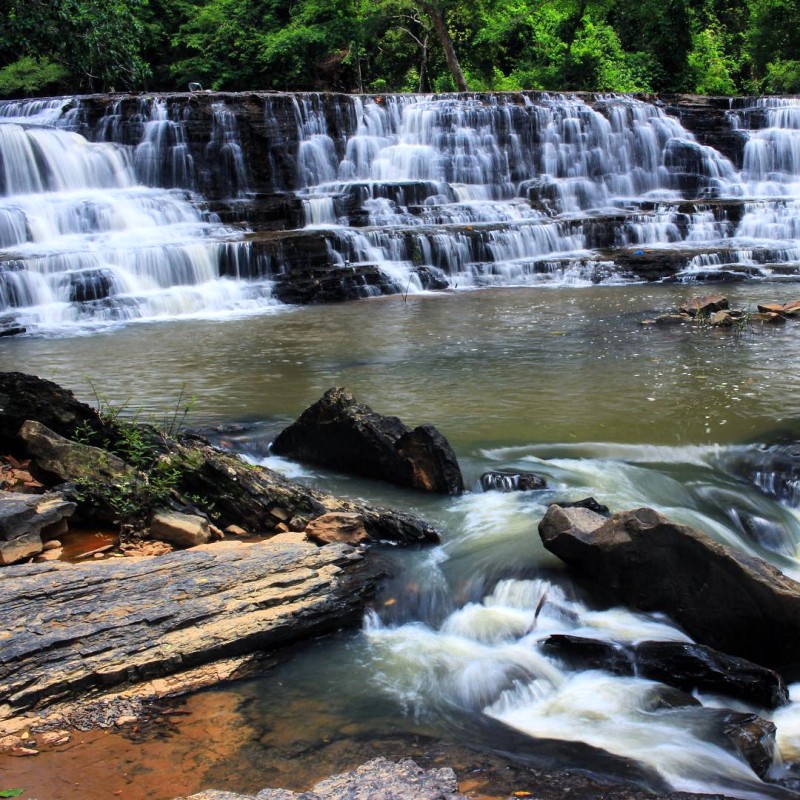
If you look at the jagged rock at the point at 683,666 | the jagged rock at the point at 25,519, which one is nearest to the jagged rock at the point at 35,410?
the jagged rock at the point at 25,519

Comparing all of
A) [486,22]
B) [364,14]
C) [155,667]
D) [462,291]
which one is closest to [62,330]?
[462,291]

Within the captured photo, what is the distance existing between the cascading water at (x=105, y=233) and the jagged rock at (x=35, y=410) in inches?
363

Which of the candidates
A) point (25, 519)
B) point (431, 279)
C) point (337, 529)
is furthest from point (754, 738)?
point (431, 279)

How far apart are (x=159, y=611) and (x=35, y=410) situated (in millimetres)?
2526

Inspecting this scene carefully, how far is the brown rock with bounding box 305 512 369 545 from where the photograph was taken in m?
5.14

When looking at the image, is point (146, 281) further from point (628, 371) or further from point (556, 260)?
point (628, 371)

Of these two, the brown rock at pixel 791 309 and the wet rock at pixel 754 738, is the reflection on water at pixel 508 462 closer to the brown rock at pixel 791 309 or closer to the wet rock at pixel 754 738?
the wet rock at pixel 754 738

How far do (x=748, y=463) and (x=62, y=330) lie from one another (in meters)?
11.2

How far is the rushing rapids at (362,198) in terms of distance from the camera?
55.5 ft

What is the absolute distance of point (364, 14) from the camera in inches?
1131

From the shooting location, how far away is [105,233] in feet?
60.4

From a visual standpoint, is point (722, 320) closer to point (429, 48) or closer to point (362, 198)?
point (362, 198)

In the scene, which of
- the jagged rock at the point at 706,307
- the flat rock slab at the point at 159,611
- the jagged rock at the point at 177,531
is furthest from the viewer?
the jagged rock at the point at 706,307

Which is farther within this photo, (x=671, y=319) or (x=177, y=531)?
(x=671, y=319)
